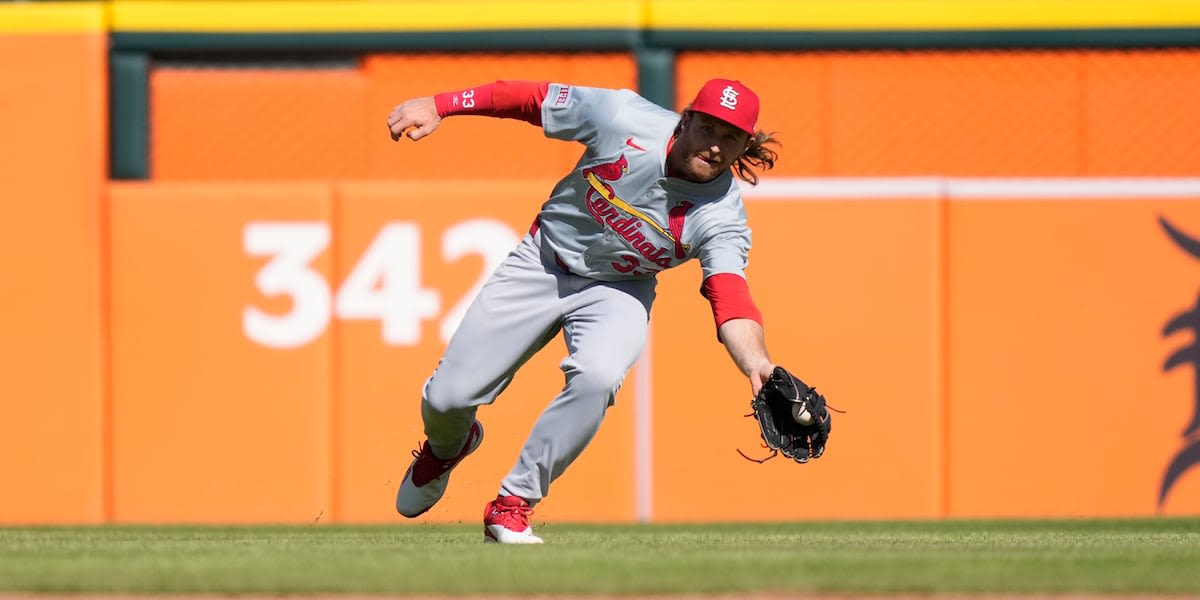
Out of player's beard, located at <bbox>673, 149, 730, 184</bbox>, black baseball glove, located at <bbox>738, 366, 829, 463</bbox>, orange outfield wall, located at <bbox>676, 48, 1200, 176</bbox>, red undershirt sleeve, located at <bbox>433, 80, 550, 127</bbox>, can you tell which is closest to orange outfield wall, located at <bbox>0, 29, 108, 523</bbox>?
orange outfield wall, located at <bbox>676, 48, 1200, 176</bbox>

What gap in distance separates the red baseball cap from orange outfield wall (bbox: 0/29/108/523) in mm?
3879

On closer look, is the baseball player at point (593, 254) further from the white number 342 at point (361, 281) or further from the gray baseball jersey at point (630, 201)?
the white number 342 at point (361, 281)

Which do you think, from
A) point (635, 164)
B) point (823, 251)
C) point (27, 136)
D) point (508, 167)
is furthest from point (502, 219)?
point (635, 164)

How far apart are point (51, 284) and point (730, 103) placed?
4.07m

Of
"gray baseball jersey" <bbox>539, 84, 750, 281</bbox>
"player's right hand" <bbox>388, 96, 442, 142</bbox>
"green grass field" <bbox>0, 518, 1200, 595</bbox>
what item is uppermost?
"player's right hand" <bbox>388, 96, 442, 142</bbox>

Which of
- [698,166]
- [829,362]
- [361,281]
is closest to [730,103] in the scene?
[698,166]

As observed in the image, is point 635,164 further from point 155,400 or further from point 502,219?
point 155,400

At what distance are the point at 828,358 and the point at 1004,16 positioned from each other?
179 cm

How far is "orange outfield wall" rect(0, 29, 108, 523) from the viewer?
7594 millimetres

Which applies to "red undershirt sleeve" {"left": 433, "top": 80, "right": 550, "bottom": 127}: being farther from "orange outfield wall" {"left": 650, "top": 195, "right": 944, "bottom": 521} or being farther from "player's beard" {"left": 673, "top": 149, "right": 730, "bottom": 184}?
"orange outfield wall" {"left": 650, "top": 195, "right": 944, "bottom": 521}

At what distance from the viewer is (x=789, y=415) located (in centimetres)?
454

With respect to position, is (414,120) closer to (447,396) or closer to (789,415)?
(447,396)

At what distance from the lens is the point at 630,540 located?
584 centimetres

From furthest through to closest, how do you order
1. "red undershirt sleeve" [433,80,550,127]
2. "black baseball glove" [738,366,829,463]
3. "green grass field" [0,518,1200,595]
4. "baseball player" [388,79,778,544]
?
1. "red undershirt sleeve" [433,80,550,127]
2. "baseball player" [388,79,778,544]
3. "black baseball glove" [738,366,829,463]
4. "green grass field" [0,518,1200,595]
